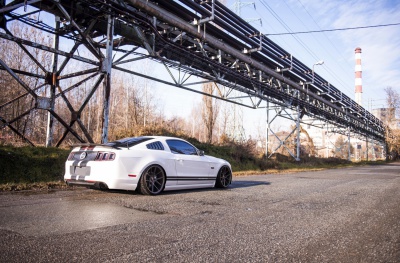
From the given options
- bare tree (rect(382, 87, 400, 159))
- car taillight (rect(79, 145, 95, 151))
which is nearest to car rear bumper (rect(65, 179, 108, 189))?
car taillight (rect(79, 145, 95, 151))

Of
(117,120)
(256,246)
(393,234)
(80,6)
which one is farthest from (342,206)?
(117,120)

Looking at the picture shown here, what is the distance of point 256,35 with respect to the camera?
1550cm

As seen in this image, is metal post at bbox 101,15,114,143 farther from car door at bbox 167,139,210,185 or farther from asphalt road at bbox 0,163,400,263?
asphalt road at bbox 0,163,400,263

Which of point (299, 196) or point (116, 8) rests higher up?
point (116, 8)

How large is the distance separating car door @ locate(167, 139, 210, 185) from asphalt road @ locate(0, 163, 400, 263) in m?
1.19

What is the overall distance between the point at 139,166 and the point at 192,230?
2.75m

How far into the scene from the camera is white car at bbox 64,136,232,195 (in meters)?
5.62

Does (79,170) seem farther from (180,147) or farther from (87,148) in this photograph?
(180,147)

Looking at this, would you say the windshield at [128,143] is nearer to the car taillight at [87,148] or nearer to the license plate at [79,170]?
the car taillight at [87,148]

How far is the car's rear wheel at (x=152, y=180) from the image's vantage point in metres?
5.96

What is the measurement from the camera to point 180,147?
23.3 feet

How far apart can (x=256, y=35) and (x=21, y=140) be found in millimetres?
11971

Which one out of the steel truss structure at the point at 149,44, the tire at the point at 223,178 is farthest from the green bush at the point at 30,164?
the tire at the point at 223,178

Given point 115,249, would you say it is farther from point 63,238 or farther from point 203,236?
point 203,236
